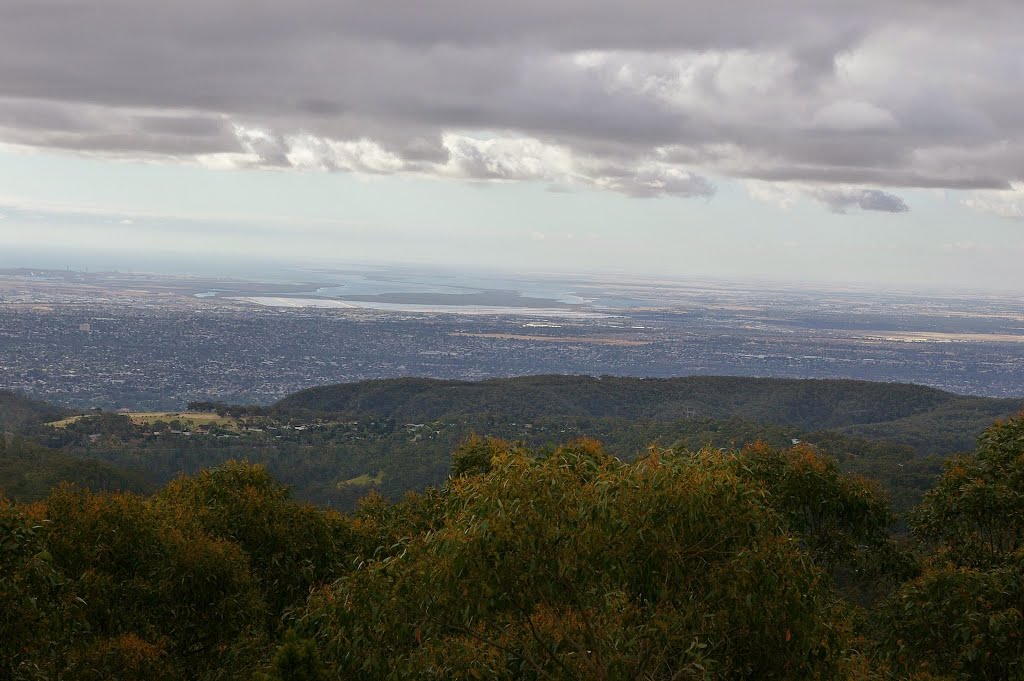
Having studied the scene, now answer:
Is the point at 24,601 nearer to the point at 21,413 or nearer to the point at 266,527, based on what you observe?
the point at 266,527

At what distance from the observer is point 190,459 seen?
83562 mm

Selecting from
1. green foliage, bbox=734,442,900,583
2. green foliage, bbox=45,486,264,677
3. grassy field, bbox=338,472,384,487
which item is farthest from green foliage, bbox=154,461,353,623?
grassy field, bbox=338,472,384,487

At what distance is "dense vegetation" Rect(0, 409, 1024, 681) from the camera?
10.4m

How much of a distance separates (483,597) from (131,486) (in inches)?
2096

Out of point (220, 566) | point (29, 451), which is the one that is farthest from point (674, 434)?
point (220, 566)

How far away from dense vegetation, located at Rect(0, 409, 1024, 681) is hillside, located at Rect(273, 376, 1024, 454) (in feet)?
288


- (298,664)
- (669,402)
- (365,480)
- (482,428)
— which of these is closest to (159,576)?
(298,664)

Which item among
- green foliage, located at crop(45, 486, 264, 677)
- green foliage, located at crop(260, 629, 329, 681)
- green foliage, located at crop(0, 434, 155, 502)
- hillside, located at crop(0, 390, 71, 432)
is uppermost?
green foliage, located at crop(260, 629, 329, 681)

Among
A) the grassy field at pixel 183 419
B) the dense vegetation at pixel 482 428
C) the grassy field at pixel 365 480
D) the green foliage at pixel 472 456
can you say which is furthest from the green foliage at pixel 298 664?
the grassy field at pixel 183 419

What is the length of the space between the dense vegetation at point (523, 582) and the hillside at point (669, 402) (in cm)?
8781

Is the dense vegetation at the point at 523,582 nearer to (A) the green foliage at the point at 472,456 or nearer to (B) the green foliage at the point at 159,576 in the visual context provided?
(B) the green foliage at the point at 159,576

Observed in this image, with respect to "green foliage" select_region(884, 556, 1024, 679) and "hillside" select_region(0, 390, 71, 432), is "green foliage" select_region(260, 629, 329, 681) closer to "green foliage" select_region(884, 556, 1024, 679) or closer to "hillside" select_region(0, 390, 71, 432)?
"green foliage" select_region(884, 556, 1024, 679)

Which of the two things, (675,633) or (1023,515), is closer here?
(675,633)

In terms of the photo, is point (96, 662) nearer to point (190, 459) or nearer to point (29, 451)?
point (29, 451)
